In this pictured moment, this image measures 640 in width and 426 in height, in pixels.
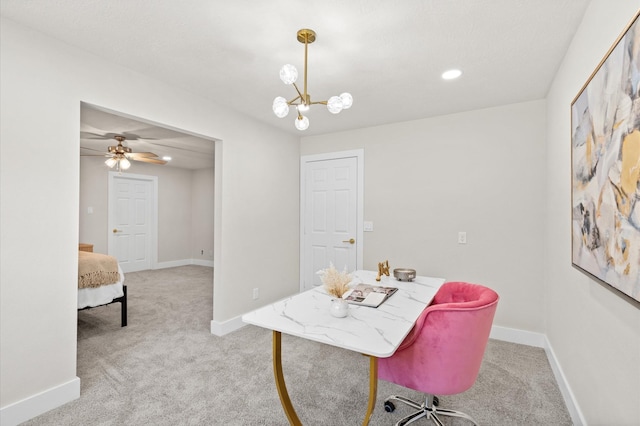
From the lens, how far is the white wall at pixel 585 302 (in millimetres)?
1211

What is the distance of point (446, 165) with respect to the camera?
136 inches

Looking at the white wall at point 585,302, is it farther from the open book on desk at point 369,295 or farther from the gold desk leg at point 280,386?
the gold desk leg at point 280,386

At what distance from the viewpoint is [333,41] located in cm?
200

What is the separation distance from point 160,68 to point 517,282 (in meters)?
3.72

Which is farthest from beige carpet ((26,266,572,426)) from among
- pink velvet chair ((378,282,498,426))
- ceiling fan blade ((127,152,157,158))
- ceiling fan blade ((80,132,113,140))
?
ceiling fan blade ((80,132,113,140))

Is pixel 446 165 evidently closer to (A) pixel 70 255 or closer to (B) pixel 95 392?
(A) pixel 70 255

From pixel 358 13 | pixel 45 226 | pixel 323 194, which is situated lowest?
pixel 45 226

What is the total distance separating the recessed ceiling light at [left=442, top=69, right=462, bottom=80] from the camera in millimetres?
2428

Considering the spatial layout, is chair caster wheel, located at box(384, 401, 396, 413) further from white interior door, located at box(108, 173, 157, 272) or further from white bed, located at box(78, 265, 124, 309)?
white interior door, located at box(108, 173, 157, 272)

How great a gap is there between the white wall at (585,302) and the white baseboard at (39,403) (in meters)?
2.98

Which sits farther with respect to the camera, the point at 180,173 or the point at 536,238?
the point at 180,173

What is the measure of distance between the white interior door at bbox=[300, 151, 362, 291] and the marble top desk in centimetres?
196

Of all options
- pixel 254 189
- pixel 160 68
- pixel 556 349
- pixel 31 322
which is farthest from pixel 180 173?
pixel 556 349

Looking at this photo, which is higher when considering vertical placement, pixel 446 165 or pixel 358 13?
pixel 358 13
